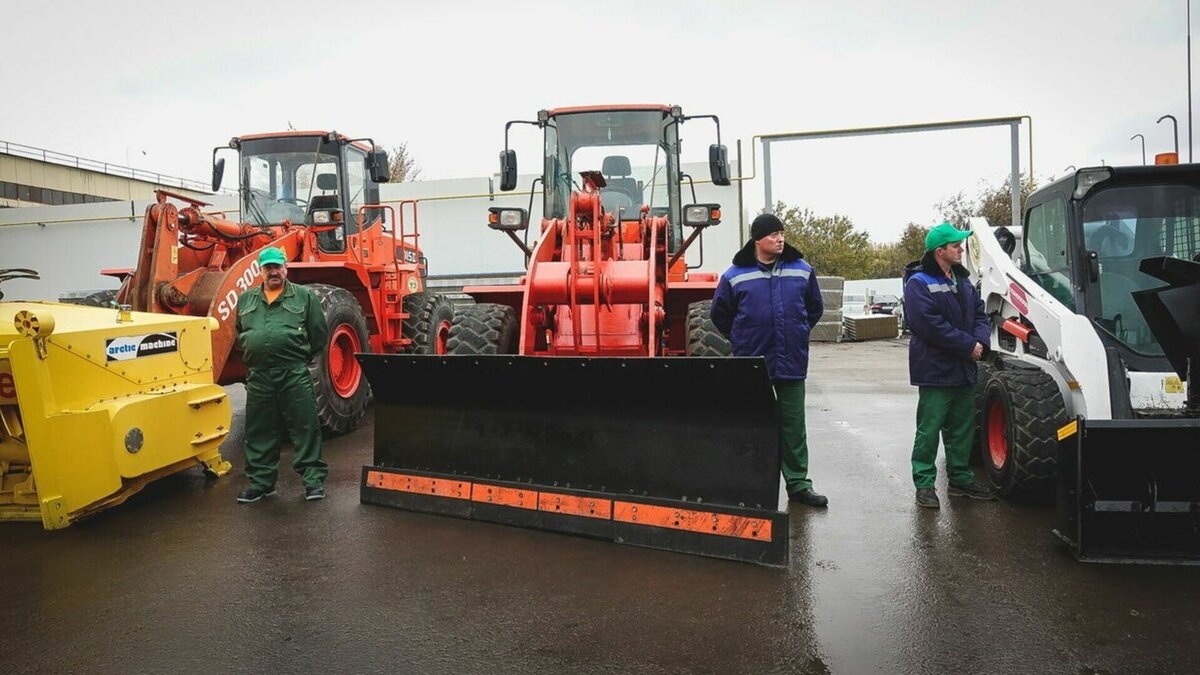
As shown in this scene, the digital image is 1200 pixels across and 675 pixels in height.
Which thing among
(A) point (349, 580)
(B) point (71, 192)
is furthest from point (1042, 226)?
(B) point (71, 192)

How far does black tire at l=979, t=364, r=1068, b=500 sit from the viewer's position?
14.6 feet

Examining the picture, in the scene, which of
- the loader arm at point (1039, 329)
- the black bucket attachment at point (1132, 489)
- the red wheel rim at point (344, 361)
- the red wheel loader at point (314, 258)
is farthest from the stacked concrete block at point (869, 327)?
the black bucket attachment at point (1132, 489)

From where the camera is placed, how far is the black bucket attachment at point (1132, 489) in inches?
141

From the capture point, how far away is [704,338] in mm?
5504

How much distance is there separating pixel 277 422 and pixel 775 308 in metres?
3.43

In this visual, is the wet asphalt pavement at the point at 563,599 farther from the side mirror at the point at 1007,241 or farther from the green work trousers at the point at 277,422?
the side mirror at the point at 1007,241

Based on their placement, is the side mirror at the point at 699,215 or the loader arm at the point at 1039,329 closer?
the loader arm at the point at 1039,329

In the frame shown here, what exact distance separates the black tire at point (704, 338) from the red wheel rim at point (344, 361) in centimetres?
355

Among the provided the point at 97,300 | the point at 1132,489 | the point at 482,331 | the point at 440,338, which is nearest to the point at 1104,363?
the point at 1132,489

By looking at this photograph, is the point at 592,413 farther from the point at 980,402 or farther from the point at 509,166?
the point at 509,166

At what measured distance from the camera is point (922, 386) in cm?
484

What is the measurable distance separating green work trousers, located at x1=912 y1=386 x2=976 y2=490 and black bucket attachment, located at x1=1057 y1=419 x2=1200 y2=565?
1035mm

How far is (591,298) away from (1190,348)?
135 inches

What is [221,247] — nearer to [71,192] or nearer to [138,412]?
[138,412]
